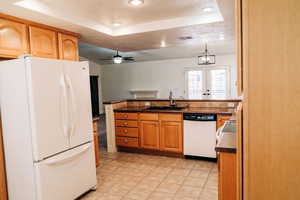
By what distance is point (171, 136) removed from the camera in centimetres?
405

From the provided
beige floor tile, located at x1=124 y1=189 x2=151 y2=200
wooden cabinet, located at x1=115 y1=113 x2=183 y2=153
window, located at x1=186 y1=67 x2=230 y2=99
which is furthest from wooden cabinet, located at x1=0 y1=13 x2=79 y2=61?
window, located at x1=186 y1=67 x2=230 y2=99

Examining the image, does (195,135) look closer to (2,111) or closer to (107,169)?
(107,169)

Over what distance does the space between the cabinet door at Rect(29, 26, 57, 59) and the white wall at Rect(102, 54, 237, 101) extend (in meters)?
6.71

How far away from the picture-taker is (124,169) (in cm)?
361

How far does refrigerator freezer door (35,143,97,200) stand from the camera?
218 centimetres

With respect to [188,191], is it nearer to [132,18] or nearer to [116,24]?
[132,18]

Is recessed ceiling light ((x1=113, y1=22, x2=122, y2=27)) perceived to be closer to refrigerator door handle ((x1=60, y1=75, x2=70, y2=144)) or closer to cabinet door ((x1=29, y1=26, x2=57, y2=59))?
cabinet door ((x1=29, y1=26, x2=57, y2=59))

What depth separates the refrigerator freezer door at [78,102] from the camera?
97.4 inches

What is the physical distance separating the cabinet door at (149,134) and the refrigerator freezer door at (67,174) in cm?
155

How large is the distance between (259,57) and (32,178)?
7.48 feet

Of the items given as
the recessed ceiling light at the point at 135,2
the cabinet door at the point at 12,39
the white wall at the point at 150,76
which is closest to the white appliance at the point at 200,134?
the recessed ceiling light at the point at 135,2

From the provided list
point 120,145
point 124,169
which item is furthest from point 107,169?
point 120,145

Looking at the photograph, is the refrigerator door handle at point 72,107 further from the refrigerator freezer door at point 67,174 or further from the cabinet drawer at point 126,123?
the cabinet drawer at point 126,123

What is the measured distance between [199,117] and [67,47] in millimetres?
2422
